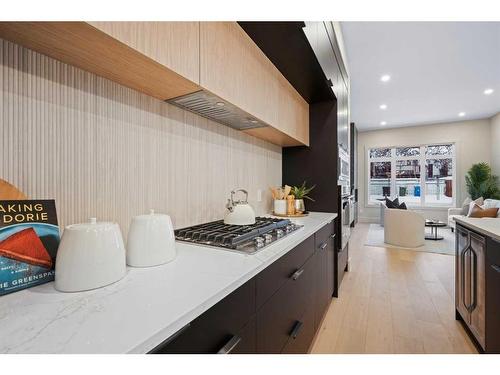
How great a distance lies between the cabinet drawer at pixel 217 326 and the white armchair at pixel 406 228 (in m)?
4.26

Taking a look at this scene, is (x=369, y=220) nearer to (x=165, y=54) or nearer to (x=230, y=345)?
(x=230, y=345)

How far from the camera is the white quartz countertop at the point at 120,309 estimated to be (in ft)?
1.30

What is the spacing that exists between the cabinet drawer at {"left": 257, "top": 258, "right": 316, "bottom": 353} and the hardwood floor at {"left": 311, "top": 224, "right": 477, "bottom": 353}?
1.75 ft

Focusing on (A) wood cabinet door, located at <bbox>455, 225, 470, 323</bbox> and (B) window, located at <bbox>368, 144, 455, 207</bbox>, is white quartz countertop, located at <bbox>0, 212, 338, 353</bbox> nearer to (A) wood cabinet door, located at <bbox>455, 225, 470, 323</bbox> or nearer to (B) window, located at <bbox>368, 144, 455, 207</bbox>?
(A) wood cabinet door, located at <bbox>455, 225, 470, 323</bbox>

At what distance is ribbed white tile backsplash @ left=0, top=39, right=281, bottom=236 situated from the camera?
68 cm

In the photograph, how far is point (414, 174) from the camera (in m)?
6.78

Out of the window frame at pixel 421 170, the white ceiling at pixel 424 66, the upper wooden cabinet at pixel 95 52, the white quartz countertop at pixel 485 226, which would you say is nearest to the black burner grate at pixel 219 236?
the upper wooden cabinet at pixel 95 52

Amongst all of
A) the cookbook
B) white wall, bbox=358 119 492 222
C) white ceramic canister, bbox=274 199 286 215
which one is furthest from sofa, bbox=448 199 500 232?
the cookbook

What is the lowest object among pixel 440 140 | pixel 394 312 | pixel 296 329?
pixel 394 312

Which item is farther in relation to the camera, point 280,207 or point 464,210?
point 464,210

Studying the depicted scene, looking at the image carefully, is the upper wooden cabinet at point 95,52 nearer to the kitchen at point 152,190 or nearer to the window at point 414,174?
the kitchen at point 152,190

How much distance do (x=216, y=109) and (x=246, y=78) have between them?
24cm

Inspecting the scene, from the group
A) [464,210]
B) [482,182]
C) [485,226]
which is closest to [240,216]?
[485,226]
